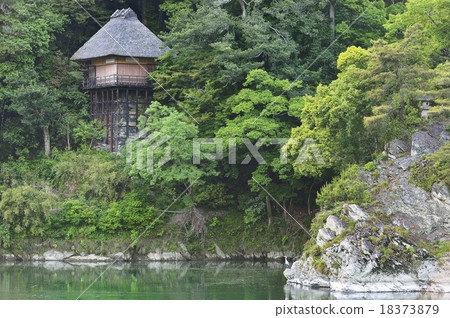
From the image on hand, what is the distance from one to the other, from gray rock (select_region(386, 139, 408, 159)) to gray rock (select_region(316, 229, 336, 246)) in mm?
4096

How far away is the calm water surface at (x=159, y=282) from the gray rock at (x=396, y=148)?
246 inches

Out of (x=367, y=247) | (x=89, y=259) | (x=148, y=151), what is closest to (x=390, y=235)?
(x=367, y=247)

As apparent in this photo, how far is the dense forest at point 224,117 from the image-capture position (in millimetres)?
41438

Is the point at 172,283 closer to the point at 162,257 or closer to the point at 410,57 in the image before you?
the point at 162,257

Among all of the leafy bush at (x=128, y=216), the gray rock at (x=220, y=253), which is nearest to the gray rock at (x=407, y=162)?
the gray rock at (x=220, y=253)

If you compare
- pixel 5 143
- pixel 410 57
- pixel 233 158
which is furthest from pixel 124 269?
pixel 410 57

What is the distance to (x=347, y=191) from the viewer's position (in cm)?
3931

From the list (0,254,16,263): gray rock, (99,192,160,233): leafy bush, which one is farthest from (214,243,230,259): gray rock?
(0,254,16,263): gray rock

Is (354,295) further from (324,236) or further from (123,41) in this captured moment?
(123,41)

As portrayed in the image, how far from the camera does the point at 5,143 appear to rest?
168 ft

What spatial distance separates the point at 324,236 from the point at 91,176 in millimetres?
13540

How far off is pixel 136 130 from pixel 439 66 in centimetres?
1602

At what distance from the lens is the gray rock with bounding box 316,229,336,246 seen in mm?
38188

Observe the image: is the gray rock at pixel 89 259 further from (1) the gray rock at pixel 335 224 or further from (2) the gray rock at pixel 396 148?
(2) the gray rock at pixel 396 148
